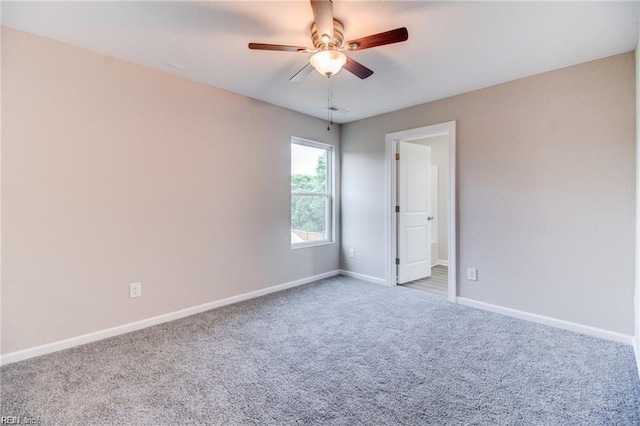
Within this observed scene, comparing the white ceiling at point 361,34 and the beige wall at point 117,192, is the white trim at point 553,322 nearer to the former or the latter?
the white ceiling at point 361,34

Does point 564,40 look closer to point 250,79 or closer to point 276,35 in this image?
point 276,35

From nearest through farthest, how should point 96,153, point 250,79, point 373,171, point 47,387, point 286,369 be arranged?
point 47,387 < point 286,369 < point 96,153 < point 250,79 < point 373,171

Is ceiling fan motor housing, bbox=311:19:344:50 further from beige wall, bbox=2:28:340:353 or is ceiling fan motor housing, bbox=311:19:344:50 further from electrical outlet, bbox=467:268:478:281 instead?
electrical outlet, bbox=467:268:478:281

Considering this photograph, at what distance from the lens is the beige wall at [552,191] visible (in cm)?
248

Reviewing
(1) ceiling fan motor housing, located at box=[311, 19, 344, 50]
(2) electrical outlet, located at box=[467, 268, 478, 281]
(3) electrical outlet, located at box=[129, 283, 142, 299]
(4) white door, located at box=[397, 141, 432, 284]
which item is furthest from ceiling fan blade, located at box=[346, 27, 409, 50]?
(3) electrical outlet, located at box=[129, 283, 142, 299]

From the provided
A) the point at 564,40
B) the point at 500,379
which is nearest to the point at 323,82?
the point at 564,40

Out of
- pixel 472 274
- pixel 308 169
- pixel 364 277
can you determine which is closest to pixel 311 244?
pixel 364 277

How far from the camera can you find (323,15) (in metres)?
1.68

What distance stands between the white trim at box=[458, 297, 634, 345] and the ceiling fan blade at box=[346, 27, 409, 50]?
2.78 m

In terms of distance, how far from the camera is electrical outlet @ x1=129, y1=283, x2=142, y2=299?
269 cm

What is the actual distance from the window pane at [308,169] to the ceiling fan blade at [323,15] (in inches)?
92.6

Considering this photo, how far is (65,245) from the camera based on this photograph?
2342 millimetres

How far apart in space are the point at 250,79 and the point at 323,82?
737mm

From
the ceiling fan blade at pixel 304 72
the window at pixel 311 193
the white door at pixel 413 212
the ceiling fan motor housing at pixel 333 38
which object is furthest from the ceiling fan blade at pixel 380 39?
the white door at pixel 413 212
